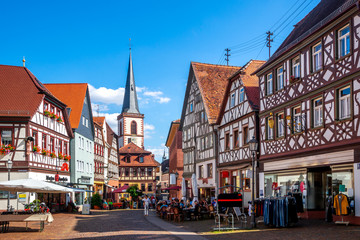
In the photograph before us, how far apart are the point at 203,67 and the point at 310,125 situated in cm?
2214

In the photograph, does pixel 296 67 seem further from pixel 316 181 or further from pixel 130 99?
pixel 130 99

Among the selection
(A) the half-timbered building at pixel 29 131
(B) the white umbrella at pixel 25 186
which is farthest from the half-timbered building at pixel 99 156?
(B) the white umbrella at pixel 25 186

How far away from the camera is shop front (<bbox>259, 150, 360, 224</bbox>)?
18203mm

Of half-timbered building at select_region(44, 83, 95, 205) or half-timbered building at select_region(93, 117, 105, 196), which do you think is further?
half-timbered building at select_region(93, 117, 105, 196)

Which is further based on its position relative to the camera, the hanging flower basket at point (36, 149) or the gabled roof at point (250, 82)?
the hanging flower basket at point (36, 149)

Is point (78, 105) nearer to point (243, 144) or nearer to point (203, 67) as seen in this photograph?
point (203, 67)

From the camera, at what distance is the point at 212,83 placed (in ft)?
136

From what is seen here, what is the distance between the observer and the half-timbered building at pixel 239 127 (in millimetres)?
30031

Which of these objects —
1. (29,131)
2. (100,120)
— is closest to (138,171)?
(100,120)

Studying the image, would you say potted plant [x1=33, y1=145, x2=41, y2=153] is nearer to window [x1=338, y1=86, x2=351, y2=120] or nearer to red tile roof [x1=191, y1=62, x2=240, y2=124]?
red tile roof [x1=191, y1=62, x2=240, y2=124]

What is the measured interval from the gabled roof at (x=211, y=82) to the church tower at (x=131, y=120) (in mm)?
76243

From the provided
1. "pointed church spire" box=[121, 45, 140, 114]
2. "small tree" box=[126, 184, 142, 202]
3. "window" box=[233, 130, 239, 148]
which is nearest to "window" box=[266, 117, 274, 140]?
"window" box=[233, 130, 239, 148]

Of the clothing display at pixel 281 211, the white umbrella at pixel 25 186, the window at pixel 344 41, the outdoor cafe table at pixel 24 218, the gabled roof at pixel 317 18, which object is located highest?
the gabled roof at pixel 317 18

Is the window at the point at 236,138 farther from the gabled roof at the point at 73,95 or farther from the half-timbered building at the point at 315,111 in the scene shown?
the gabled roof at the point at 73,95
